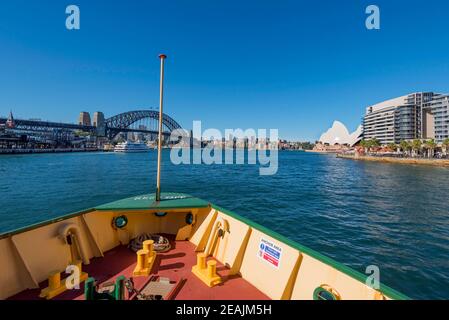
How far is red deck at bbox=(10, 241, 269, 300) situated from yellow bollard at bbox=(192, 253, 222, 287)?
4.0 inches

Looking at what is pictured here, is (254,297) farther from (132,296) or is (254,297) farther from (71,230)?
(71,230)

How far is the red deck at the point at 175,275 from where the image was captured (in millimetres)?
4691

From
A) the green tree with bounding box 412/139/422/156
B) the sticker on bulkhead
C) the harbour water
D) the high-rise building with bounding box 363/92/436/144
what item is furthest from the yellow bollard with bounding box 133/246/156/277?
the high-rise building with bounding box 363/92/436/144

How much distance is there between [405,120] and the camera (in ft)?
500

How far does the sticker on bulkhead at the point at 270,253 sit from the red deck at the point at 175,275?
734 millimetres

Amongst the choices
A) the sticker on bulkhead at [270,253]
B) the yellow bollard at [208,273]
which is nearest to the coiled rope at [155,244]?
the yellow bollard at [208,273]

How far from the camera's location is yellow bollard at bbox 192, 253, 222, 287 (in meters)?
5.07

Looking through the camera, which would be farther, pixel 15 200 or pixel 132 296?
pixel 15 200

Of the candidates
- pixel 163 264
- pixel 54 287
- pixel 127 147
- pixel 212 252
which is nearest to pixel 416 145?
pixel 212 252

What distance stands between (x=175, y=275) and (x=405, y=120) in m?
200
